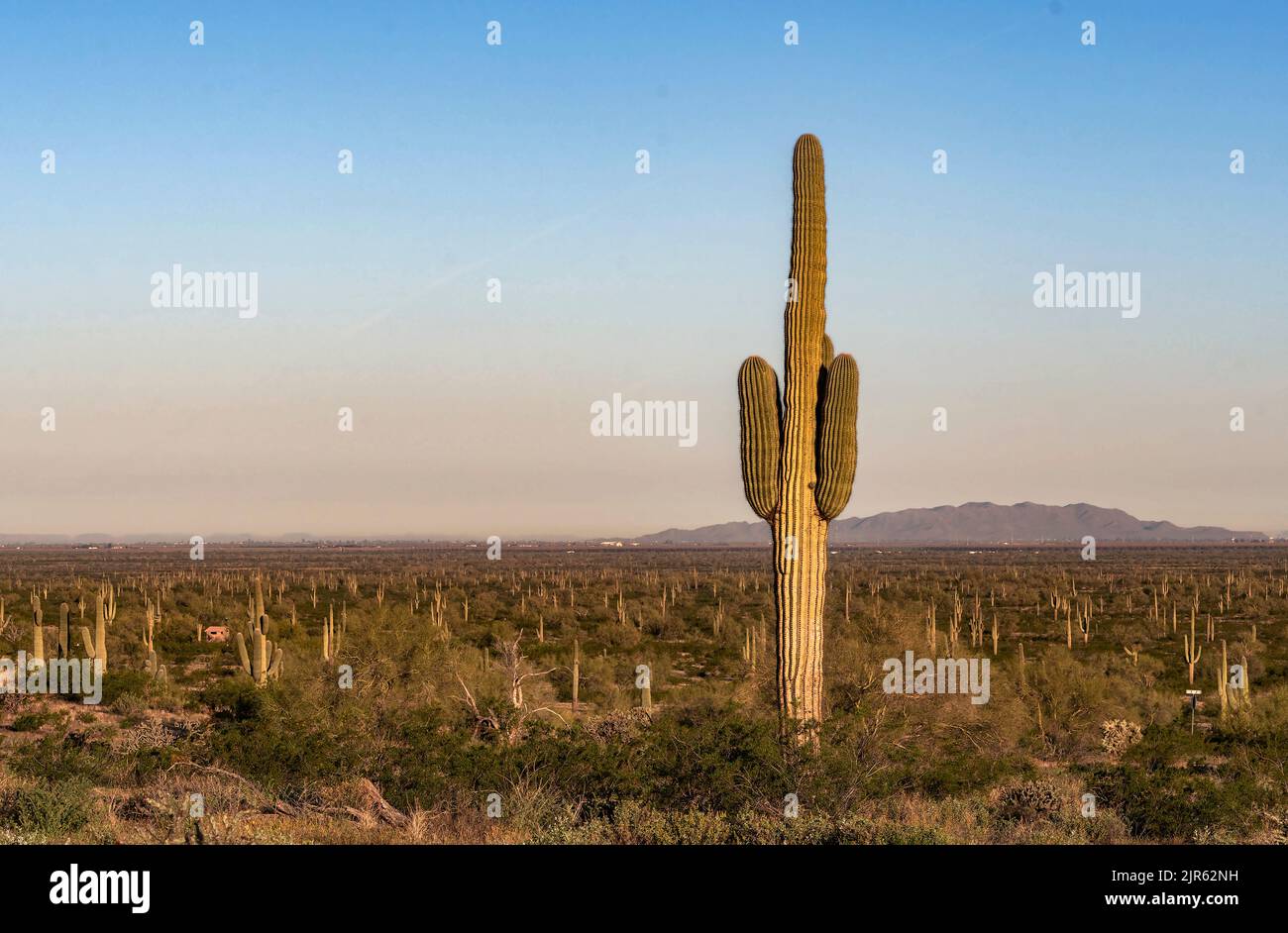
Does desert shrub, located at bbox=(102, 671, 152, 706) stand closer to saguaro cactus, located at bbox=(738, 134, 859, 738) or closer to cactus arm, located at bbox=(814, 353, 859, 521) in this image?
saguaro cactus, located at bbox=(738, 134, 859, 738)

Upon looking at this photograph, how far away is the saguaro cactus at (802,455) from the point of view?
41.5ft

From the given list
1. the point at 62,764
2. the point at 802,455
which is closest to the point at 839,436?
the point at 802,455

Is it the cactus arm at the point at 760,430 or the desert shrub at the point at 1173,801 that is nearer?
the desert shrub at the point at 1173,801

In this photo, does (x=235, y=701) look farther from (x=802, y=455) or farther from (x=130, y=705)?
(x=802, y=455)

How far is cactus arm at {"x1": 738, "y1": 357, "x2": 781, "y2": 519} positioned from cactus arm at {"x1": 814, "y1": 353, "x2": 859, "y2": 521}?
1.84 feet

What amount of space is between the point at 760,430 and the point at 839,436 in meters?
0.91

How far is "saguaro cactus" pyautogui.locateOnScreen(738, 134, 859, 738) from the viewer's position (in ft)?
41.5

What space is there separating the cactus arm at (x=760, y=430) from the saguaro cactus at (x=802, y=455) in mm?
11

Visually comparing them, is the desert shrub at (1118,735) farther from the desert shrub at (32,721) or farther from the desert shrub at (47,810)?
the desert shrub at (32,721)

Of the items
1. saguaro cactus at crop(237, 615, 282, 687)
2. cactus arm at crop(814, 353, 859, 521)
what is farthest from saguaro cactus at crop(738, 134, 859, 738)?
saguaro cactus at crop(237, 615, 282, 687)

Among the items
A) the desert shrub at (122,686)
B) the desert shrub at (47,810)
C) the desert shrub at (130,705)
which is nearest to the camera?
the desert shrub at (47,810)

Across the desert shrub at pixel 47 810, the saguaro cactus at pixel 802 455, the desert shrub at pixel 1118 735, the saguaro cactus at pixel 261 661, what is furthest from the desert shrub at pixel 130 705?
the desert shrub at pixel 1118 735
